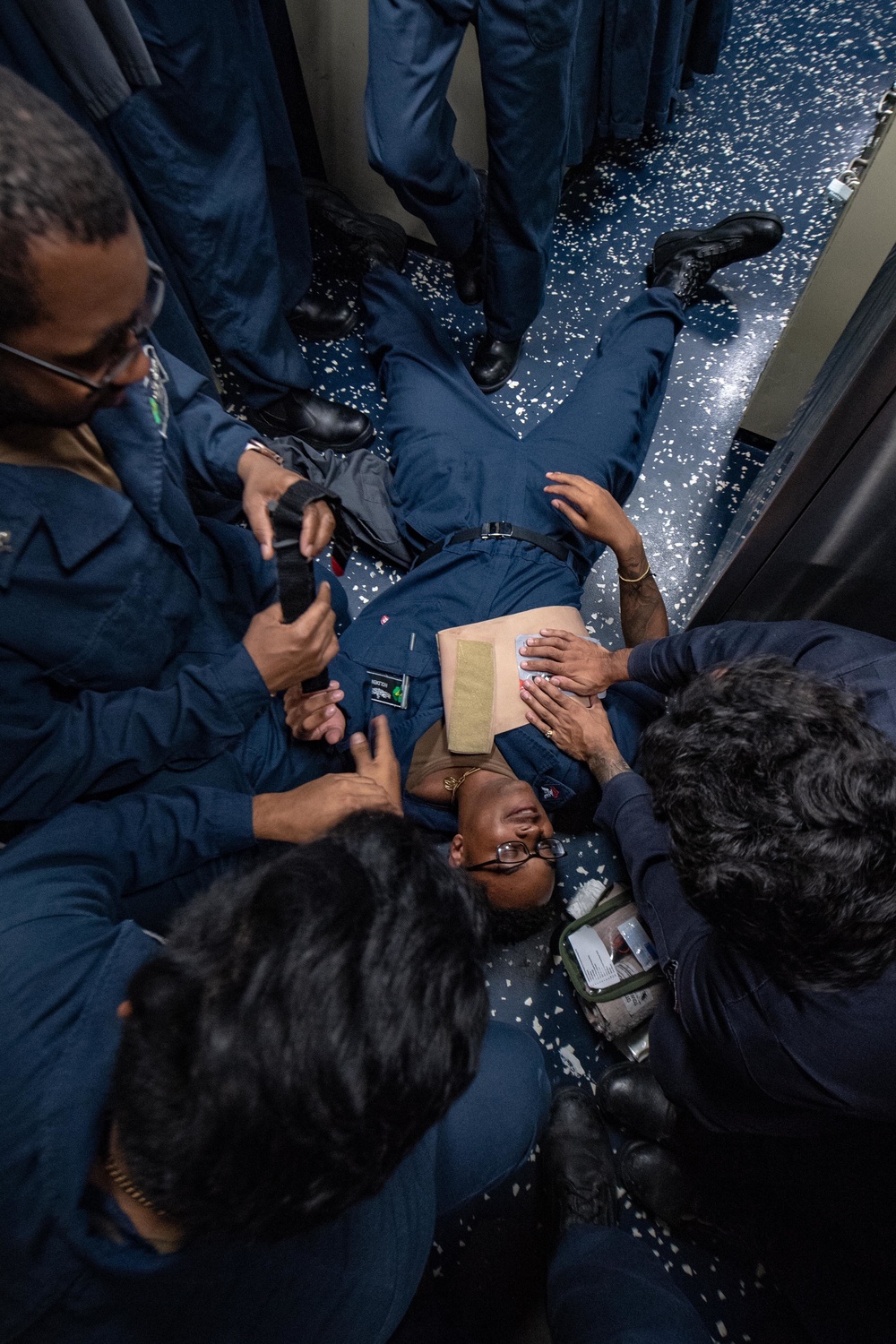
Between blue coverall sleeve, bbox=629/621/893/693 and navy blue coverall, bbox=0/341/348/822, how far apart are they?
90 centimetres

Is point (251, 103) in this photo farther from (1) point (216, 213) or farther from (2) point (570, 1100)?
(2) point (570, 1100)

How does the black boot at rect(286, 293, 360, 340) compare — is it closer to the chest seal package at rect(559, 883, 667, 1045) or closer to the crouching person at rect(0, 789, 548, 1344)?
the chest seal package at rect(559, 883, 667, 1045)

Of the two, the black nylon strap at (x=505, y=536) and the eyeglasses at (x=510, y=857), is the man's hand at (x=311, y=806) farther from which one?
the black nylon strap at (x=505, y=536)

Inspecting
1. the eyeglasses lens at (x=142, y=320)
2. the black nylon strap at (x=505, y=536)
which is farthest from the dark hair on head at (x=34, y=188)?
the black nylon strap at (x=505, y=536)

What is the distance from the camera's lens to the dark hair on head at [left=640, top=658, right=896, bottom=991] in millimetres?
870

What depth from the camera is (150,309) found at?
0.93 metres

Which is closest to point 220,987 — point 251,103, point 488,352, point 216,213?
point 216,213

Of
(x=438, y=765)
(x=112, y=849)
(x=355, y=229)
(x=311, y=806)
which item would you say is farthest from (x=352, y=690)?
(x=355, y=229)

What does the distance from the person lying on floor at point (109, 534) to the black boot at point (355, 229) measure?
1299 mm

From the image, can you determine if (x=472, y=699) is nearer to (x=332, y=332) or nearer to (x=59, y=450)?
(x=59, y=450)

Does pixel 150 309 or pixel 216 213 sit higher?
pixel 216 213

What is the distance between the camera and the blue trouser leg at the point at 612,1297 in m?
1.02

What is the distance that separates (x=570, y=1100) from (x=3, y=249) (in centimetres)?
181

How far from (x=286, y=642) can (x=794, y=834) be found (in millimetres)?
905
